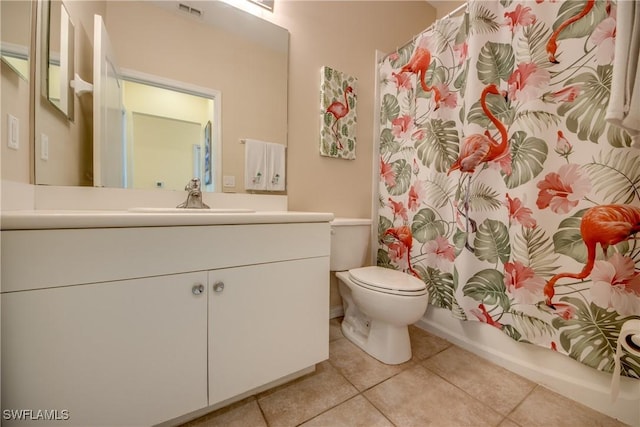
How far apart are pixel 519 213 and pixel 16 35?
2.00 meters

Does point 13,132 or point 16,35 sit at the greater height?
point 16,35

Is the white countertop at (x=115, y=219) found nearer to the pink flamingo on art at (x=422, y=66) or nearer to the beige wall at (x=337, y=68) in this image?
the beige wall at (x=337, y=68)

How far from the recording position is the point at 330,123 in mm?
1638

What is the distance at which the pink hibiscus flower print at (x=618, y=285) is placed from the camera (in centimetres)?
85

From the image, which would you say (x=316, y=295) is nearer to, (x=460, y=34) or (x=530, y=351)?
(x=530, y=351)

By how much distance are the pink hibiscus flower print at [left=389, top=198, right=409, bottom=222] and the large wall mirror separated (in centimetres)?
86

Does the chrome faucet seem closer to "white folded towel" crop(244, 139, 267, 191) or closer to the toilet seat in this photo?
"white folded towel" crop(244, 139, 267, 191)

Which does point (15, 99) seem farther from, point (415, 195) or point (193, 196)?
point (415, 195)

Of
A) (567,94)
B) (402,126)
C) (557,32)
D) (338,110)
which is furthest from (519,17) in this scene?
(338,110)

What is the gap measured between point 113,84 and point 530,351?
7.42ft

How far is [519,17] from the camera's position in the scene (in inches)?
42.8

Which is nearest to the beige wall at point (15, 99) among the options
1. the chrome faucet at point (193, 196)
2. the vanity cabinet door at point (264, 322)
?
the chrome faucet at point (193, 196)

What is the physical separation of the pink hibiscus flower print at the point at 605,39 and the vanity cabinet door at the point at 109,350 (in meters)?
1.62

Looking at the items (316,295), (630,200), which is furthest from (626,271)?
(316,295)
